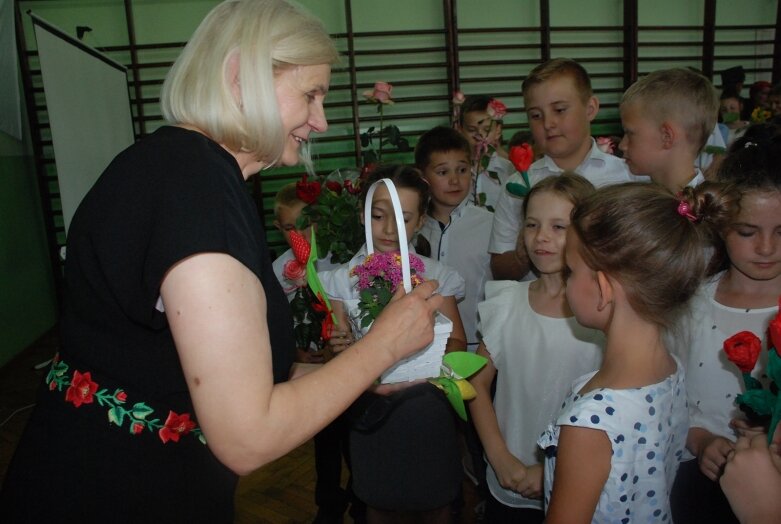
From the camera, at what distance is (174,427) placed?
3.06ft

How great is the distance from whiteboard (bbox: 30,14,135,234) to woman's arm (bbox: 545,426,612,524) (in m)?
3.47

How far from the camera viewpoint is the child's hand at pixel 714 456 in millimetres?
1315

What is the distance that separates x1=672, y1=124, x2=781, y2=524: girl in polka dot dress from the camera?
4.55ft

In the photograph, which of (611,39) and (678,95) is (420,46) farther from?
(678,95)

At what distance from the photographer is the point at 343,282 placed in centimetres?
190

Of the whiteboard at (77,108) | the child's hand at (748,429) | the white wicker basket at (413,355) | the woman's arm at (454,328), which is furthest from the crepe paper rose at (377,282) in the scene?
the whiteboard at (77,108)

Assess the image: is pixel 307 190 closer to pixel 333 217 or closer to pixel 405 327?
pixel 333 217

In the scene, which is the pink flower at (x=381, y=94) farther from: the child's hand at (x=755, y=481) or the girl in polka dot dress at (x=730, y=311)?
the child's hand at (x=755, y=481)

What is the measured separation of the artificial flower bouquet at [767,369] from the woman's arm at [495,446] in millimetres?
648

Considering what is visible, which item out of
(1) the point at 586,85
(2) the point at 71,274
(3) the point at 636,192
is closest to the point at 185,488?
(2) the point at 71,274

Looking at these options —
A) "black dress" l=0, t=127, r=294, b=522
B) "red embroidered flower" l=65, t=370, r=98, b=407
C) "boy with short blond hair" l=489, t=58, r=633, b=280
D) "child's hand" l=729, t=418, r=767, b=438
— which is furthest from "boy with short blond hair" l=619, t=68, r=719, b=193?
"red embroidered flower" l=65, t=370, r=98, b=407

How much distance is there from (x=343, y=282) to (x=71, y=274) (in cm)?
105

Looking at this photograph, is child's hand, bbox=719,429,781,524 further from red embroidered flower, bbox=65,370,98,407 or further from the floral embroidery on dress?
red embroidered flower, bbox=65,370,98,407

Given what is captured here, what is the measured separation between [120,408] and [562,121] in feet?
6.59
